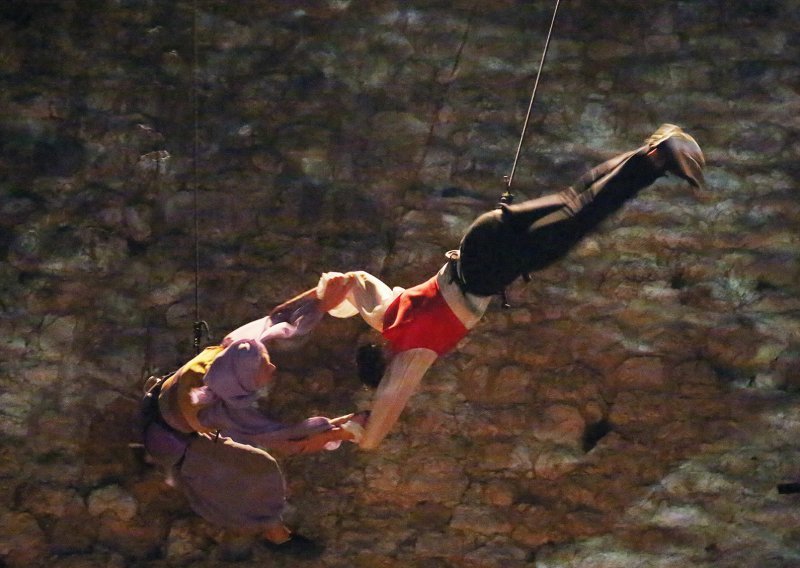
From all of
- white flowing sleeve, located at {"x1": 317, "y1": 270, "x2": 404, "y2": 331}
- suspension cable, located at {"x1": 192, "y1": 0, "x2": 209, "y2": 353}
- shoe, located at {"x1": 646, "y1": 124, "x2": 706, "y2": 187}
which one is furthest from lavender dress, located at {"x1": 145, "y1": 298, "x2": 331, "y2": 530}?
shoe, located at {"x1": 646, "y1": 124, "x2": 706, "y2": 187}

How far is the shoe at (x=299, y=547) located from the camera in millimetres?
3959

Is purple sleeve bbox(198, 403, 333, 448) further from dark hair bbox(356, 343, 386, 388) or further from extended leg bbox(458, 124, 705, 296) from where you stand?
extended leg bbox(458, 124, 705, 296)

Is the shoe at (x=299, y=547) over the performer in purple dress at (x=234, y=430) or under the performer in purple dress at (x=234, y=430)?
under

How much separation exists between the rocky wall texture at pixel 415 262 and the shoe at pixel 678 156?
3.28 ft

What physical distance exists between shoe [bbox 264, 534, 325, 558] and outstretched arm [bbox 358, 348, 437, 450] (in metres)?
0.76

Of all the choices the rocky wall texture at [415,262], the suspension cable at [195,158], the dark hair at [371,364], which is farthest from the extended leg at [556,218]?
the suspension cable at [195,158]

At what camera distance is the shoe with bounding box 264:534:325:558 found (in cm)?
396

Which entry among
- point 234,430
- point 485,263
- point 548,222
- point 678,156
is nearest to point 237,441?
point 234,430

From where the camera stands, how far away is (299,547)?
13.0 ft

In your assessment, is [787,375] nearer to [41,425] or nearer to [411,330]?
[411,330]

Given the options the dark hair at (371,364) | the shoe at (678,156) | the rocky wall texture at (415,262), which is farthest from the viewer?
the rocky wall texture at (415,262)

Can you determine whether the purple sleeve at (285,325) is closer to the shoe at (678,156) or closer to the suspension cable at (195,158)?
the suspension cable at (195,158)

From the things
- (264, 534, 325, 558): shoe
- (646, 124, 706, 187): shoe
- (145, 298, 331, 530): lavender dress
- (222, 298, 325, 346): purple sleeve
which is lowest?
(264, 534, 325, 558): shoe

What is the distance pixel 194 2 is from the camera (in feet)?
14.3
